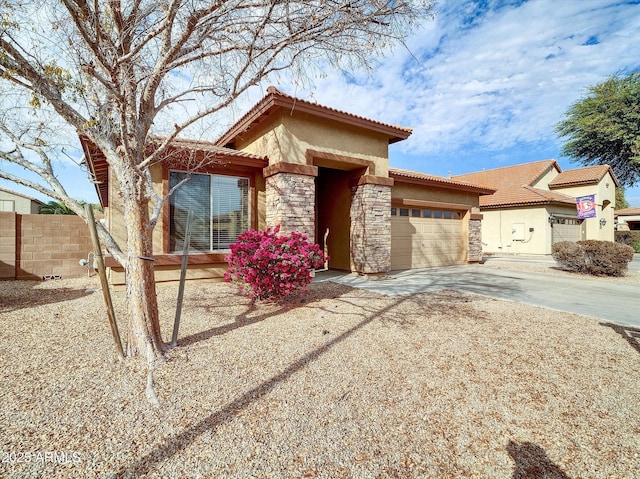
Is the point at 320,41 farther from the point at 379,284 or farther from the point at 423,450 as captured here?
the point at 379,284

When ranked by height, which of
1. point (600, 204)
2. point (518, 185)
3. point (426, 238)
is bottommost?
point (426, 238)

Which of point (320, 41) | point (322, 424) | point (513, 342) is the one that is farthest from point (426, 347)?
point (320, 41)

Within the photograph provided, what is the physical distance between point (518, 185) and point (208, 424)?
76.7ft

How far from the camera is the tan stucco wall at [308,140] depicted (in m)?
7.88

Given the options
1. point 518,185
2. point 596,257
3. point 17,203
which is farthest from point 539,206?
point 17,203

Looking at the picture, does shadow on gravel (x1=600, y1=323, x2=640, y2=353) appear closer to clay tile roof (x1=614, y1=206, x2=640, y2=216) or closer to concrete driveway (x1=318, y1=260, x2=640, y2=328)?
concrete driveway (x1=318, y1=260, x2=640, y2=328)

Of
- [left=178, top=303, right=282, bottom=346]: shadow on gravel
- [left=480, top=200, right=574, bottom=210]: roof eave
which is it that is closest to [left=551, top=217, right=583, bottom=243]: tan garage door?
[left=480, top=200, right=574, bottom=210]: roof eave

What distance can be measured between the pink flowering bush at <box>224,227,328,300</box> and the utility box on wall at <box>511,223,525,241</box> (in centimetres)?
1713

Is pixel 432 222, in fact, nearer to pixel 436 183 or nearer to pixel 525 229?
pixel 436 183

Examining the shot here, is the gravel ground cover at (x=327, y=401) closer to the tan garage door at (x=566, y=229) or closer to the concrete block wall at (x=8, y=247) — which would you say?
the concrete block wall at (x=8, y=247)

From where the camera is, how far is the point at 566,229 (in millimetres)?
19156

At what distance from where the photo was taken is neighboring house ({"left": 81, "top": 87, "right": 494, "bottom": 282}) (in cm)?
750

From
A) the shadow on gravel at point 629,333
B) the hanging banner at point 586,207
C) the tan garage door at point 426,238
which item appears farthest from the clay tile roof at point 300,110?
the hanging banner at point 586,207

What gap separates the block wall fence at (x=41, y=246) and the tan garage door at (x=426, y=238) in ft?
35.0
